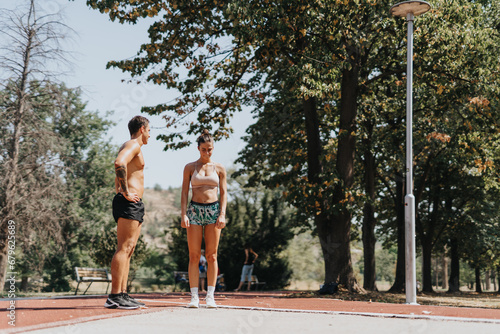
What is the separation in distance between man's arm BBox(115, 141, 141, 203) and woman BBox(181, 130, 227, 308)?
0.91 meters

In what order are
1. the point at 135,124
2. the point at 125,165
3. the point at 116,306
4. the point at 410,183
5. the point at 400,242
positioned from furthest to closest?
1. the point at 400,242
2. the point at 410,183
3. the point at 135,124
4. the point at 116,306
5. the point at 125,165

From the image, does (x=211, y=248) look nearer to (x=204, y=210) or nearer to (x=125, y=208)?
(x=204, y=210)

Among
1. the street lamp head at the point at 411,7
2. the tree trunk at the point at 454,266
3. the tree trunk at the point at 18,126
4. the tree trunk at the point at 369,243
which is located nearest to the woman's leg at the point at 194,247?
the street lamp head at the point at 411,7

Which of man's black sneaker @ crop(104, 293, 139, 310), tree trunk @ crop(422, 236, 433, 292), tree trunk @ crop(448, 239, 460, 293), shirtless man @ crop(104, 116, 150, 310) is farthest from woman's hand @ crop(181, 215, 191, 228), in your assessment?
tree trunk @ crop(448, 239, 460, 293)

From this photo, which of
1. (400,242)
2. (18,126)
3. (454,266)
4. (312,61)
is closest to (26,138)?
(18,126)

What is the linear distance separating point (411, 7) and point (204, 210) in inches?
253

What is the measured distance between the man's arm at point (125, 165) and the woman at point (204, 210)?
0.91 meters

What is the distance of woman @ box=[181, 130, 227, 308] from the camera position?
708 centimetres

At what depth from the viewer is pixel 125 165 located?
626 centimetres

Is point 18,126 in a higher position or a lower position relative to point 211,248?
higher

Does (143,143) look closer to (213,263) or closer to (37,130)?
(213,263)

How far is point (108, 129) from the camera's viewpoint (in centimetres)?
4791

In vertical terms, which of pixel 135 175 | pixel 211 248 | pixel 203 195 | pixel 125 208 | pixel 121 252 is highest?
pixel 135 175

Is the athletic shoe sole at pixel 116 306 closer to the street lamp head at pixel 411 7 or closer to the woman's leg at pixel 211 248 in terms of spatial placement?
the woman's leg at pixel 211 248
